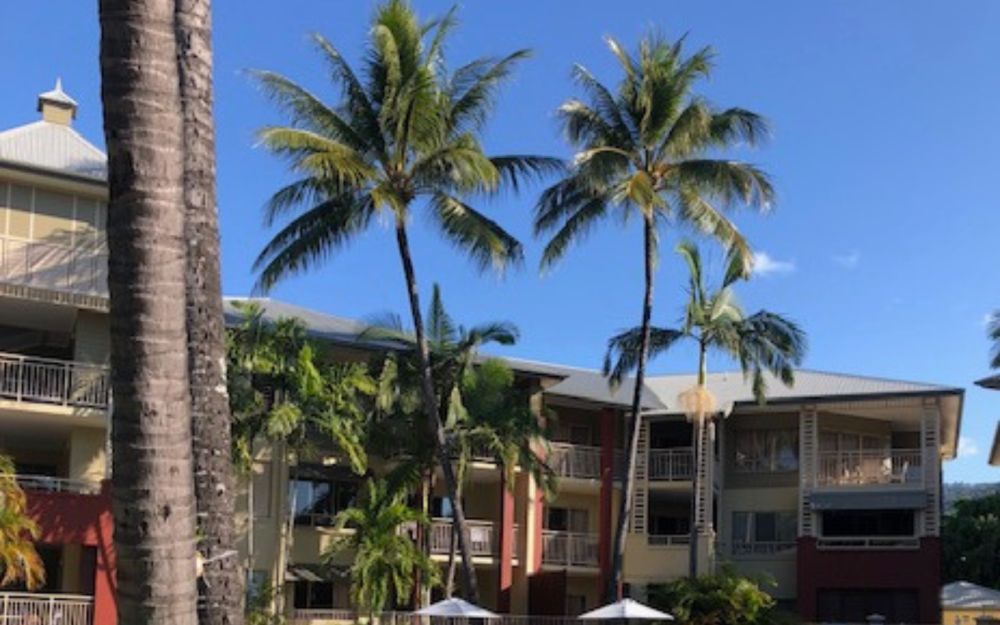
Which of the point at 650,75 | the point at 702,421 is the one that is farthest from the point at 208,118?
the point at 702,421

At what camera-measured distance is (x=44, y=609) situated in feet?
90.0

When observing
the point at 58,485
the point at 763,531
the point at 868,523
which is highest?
the point at 58,485

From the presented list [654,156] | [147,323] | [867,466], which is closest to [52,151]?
[654,156]

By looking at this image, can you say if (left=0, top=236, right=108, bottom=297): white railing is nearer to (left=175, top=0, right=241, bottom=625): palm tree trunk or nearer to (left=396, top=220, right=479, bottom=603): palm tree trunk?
(left=396, top=220, right=479, bottom=603): palm tree trunk

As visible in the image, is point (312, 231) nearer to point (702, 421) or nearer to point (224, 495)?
point (702, 421)

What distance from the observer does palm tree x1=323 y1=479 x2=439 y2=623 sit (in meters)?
31.1

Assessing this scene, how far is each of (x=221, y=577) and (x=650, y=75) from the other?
25490 millimetres

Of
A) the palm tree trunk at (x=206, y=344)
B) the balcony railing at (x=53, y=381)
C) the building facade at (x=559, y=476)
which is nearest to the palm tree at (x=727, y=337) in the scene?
the building facade at (x=559, y=476)

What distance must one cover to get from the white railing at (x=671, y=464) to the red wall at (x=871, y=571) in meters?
4.16

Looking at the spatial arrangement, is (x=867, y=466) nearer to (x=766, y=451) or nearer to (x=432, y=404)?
(x=766, y=451)

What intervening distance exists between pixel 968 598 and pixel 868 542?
10.8ft

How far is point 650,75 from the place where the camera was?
31781 millimetres

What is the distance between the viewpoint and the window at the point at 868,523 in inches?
1585

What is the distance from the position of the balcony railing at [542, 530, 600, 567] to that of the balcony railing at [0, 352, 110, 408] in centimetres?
1477
